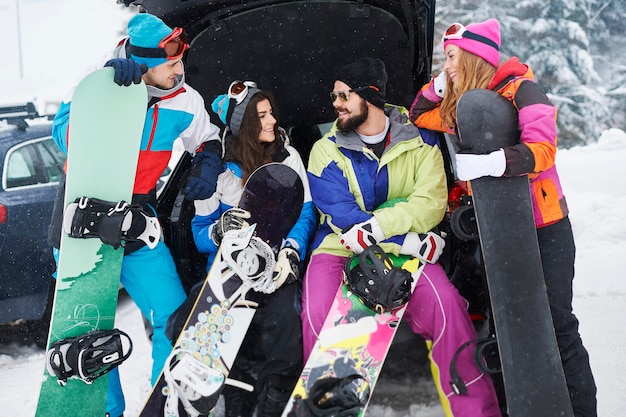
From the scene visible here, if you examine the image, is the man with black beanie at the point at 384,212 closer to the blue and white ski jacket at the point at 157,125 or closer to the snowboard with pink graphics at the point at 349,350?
the snowboard with pink graphics at the point at 349,350

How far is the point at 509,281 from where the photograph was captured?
7.29 ft

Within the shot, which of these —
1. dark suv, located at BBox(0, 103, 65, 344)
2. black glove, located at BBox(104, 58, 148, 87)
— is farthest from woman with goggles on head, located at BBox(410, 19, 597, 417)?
dark suv, located at BBox(0, 103, 65, 344)

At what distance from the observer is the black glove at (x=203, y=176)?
116 inches

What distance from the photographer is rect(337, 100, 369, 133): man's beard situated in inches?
122

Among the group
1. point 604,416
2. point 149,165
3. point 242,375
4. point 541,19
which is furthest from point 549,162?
point 541,19

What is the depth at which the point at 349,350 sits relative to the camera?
2.59 meters

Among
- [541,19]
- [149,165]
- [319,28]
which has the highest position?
[319,28]

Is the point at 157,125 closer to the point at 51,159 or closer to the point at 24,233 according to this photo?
the point at 24,233

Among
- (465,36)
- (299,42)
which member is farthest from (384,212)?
(299,42)

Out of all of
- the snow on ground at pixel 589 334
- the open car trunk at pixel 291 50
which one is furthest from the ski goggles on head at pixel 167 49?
the snow on ground at pixel 589 334

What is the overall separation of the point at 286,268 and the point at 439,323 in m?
0.79

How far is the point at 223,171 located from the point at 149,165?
42 cm

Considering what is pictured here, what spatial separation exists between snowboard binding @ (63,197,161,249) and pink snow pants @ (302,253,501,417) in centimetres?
89

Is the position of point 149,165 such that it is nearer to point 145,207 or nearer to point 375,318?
point 145,207
